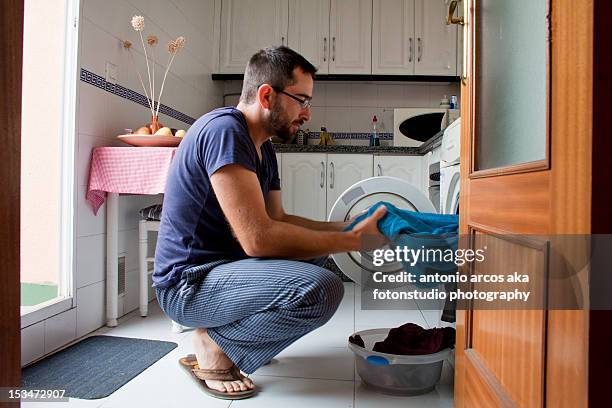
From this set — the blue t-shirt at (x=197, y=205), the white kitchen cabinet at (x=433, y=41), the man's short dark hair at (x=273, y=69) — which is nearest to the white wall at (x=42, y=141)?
the blue t-shirt at (x=197, y=205)

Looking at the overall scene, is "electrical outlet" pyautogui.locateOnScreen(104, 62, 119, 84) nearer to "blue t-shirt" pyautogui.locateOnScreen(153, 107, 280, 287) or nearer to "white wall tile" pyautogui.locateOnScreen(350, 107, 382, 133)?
"blue t-shirt" pyautogui.locateOnScreen(153, 107, 280, 287)

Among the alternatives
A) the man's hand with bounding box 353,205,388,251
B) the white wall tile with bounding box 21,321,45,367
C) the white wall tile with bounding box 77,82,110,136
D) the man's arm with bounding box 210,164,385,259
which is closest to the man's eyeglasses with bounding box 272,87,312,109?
the man's arm with bounding box 210,164,385,259

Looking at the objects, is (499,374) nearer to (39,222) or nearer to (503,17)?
(503,17)

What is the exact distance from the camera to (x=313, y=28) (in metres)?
3.78

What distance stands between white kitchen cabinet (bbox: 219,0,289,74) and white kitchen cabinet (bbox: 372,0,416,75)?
0.73 metres

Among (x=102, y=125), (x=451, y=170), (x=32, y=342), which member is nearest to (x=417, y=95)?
(x=451, y=170)

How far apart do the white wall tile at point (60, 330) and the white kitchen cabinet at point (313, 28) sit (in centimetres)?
260

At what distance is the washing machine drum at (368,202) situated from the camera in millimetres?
2039

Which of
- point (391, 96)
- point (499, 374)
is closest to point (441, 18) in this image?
point (391, 96)

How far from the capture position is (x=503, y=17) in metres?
1.10

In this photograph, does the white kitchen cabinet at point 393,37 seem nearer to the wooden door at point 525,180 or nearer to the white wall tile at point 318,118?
the white wall tile at point 318,118

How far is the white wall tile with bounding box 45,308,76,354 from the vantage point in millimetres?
1854

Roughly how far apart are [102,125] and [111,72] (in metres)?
0.27

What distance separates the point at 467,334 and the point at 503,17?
0.78 m
